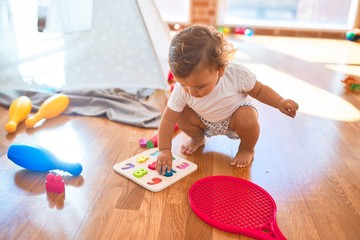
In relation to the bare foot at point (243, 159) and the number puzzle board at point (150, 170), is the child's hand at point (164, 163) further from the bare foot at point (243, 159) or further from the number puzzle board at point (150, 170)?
the bare foot at point (243, 159)

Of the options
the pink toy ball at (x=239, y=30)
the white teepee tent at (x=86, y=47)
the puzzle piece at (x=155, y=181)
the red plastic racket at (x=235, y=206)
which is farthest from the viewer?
the pink toy ball at (x=239, y=30)

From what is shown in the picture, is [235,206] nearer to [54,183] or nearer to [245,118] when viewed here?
[245,118]

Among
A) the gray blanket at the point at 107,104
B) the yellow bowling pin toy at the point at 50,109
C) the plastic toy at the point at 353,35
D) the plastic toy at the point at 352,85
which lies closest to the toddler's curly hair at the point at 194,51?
the gray blanket at the point at 107,104

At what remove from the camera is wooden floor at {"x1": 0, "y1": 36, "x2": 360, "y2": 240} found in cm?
67

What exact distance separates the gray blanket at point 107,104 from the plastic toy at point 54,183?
40 cm

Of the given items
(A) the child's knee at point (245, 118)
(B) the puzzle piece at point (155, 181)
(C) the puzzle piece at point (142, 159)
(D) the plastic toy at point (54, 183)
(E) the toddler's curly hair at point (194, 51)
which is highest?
(E) the toddler's curly hair at point (194, 51)

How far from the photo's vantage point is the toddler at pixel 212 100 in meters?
0.71

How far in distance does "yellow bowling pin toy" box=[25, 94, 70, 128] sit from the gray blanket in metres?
0.04

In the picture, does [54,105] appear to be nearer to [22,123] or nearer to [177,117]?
[22,123]

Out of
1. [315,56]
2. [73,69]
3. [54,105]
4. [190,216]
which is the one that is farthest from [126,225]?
[315,56]

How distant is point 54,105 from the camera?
45.4 inches

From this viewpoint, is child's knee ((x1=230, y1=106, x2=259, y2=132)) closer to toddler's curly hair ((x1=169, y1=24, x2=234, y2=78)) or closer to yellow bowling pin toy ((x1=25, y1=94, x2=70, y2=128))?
toddler's curly hair ((x1=169, y1=24, x2=234, y2=78))

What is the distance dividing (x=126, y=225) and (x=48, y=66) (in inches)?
35.5

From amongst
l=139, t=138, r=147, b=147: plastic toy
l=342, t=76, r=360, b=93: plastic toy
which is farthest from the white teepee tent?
l=342, t=76, r=360, b=93: plastic toy
